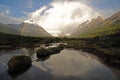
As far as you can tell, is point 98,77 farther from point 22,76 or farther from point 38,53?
point 38,53

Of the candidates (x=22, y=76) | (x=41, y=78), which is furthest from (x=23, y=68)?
(x=41, y=78)

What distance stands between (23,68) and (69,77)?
58.3 ft

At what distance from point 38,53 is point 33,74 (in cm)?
3670

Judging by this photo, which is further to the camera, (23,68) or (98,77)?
(23,68)

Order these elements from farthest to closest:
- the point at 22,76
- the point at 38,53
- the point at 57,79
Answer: the point at 38,53, the point at 22,76, the point at 57,79

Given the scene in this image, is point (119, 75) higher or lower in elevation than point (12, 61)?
lower

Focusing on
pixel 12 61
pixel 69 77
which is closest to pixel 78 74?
pixel 69 77

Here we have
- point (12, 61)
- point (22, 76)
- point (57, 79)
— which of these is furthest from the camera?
point (12, 61)

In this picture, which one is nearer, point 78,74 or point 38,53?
point 78,74

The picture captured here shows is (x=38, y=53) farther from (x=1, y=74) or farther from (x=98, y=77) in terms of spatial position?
(x=98, y=77)

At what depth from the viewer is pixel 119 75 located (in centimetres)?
4656

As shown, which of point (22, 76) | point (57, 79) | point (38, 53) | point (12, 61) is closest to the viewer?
point (57, 79)

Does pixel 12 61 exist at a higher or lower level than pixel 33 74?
higher

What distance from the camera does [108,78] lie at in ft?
141
